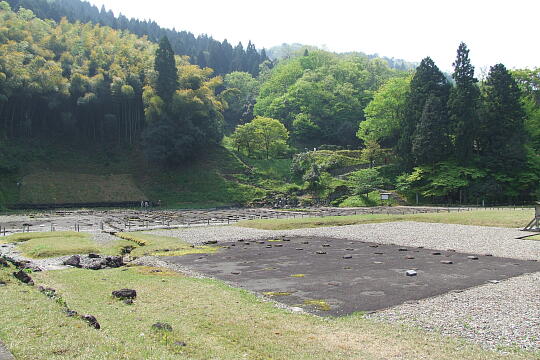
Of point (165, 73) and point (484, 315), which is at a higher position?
point (165, 73)

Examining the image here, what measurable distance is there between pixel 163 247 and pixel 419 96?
143ft

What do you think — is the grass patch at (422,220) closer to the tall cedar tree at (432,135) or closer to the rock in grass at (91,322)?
the tall cedar tree at (432,135)

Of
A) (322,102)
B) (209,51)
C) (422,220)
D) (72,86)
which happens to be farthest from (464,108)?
(209,51)

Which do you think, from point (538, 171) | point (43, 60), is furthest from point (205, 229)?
point (43, 60)

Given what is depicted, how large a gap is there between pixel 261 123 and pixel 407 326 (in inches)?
2319

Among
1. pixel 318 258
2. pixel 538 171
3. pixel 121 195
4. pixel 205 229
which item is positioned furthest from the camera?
pixel 121 195

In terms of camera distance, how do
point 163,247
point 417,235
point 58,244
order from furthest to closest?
1. point 417,235
2. point 58,244
3. point 163,247

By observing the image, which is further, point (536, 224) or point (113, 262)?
point (536, 224)

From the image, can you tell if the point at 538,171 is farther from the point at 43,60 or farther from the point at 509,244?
the point at 43,60

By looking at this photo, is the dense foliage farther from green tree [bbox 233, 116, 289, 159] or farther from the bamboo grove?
the bamboo grove

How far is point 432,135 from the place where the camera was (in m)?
50.8

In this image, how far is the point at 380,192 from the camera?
2071 inches

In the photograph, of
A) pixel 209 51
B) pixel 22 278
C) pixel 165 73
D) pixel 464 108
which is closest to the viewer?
pixel 22 278

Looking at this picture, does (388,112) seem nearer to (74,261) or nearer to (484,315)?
(74,261)
